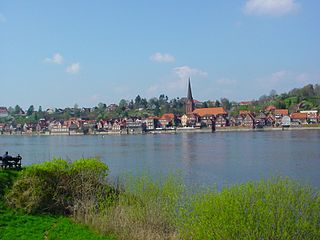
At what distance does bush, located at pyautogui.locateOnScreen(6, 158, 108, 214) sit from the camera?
49.1ft

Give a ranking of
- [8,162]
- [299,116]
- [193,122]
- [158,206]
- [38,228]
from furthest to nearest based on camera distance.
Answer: [193,122] < [299,116] < [8,162] < [158,206] < [38,228]

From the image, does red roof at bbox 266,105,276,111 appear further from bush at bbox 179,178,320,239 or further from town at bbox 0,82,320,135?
bush at bbox 179,178,320,239

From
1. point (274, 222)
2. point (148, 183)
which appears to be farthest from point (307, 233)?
point (148, 183)

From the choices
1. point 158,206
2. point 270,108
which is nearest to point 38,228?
point 158,206

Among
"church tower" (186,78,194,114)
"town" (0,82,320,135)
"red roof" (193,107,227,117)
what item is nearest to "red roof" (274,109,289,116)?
"town" (0,82,320,135)

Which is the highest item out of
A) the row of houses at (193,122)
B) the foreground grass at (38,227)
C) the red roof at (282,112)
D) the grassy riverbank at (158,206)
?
the red roof at (282,112)

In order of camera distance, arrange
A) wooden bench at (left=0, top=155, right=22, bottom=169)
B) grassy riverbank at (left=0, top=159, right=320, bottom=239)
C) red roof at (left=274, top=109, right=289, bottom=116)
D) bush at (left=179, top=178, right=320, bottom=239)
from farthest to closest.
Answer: red roof at (left=274, top=109, right=289, bottom=116) → wooden bench at (left=0, top=155, right=22, bottom=169) → grassy riverbank at (left=0, top=159, right=320, bottom=239) → bush at (left=179, top=178, right=320, bottom=239)

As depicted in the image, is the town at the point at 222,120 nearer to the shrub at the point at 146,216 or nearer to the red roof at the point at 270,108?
the red roof at the point at 270,108

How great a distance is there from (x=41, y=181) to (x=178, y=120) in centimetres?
16641

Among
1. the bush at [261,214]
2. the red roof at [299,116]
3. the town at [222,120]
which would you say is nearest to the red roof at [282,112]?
the town at [222,120]

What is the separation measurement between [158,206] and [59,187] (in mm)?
4741

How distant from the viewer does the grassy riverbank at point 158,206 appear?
9.23 metres

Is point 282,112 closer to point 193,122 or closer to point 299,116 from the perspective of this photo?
point 299,116

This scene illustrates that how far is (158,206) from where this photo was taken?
13438mm
